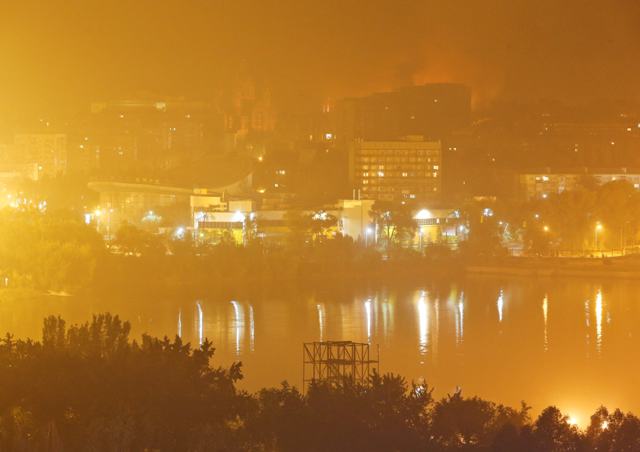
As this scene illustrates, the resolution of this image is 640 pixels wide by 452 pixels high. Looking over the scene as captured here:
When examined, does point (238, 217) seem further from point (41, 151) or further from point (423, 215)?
point (41, 151)

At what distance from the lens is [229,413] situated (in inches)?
172

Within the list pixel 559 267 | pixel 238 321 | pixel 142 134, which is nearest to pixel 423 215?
pixel 559 267

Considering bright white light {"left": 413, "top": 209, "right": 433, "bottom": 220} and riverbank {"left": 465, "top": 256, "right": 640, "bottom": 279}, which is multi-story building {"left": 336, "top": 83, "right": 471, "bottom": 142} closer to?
bright white light {"left": 413, "top": 209, "right": 433, "bottom": 220}

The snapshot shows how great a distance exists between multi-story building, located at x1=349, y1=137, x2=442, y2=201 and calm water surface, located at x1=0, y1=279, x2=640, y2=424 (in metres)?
8.19

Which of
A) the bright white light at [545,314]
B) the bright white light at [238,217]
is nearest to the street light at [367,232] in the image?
the bright white light at [238,217]

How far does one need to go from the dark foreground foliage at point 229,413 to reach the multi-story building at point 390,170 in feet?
53.3

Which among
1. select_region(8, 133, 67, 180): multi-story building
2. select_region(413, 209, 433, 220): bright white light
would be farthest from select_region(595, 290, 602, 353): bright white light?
select_region(8, 133, 67, 180): multi-story building

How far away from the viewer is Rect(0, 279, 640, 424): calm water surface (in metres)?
6.71

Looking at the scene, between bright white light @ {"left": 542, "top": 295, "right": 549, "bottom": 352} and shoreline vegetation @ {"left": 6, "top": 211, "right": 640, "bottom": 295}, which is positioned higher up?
shoreline vegetation @ {"left": 6, "top": 211, "right": 640, "bottom": 295}

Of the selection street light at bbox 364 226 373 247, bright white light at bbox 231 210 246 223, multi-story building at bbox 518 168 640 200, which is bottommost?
street light at bbox 364 226 373 247

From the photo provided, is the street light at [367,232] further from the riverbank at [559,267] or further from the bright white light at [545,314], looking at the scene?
the bright white light at [545,314]

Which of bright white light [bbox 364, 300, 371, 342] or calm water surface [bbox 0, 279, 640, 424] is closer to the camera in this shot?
calm water surface [bbox 0, 279, 640, 424]

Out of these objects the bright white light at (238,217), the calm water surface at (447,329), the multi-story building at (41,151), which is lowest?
the calm water surface at (447,329)

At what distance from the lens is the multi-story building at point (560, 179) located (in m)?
21.0
